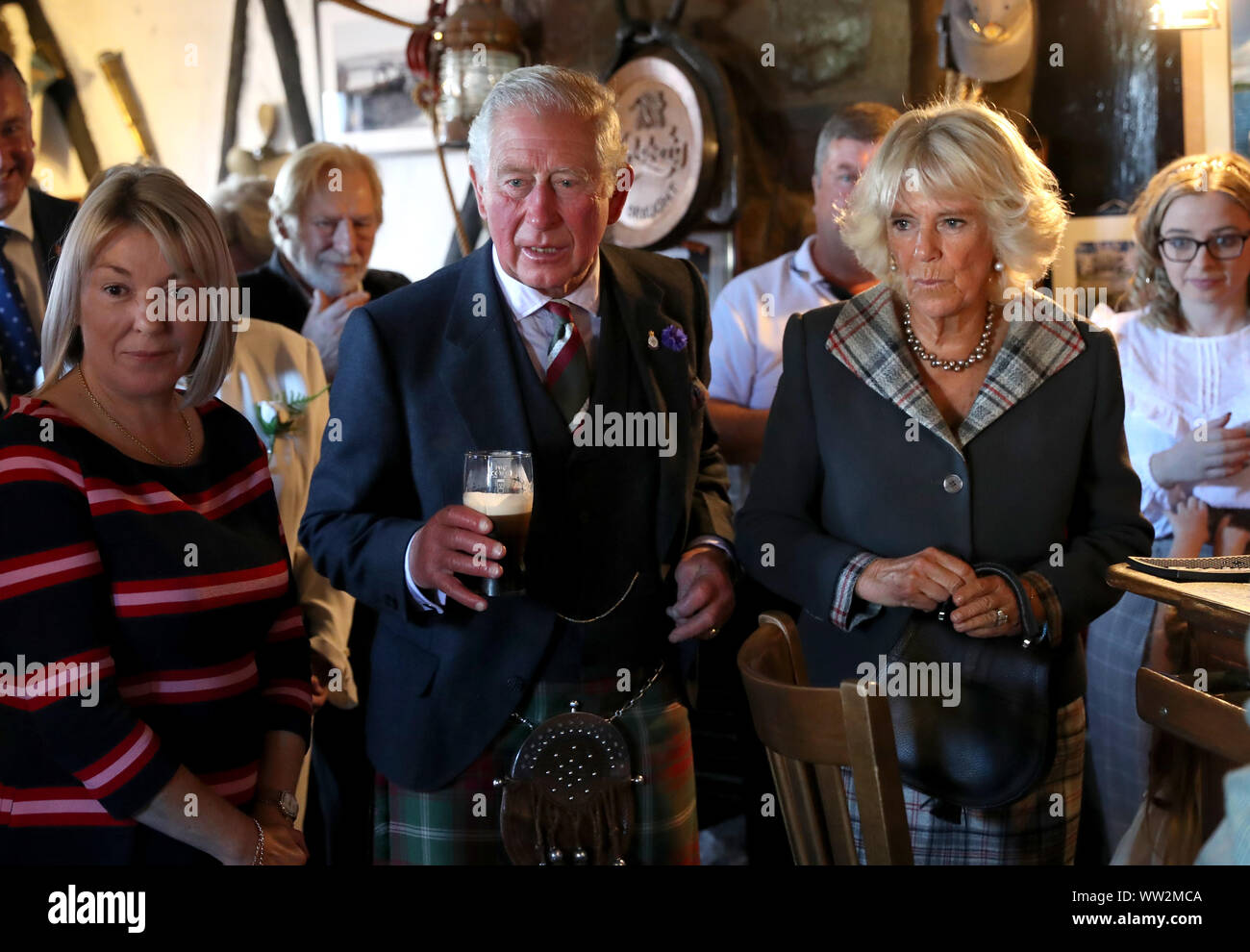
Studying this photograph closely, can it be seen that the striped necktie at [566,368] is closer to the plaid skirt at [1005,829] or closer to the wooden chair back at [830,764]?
the wooden chair back at [830,764]

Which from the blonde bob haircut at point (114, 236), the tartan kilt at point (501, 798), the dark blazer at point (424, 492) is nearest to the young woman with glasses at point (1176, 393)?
the tartan kilt at point (501, 798)

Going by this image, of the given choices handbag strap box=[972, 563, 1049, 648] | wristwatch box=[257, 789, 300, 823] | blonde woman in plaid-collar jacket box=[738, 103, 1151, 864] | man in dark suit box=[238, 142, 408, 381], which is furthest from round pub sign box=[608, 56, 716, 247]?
wristwatch box=[257, 789, 300, 823]

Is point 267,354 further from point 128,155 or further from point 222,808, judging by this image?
point 128,155

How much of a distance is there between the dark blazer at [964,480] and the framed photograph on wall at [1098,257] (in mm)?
2120

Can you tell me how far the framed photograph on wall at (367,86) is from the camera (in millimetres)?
5848

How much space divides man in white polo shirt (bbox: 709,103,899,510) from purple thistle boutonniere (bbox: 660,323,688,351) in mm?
1253

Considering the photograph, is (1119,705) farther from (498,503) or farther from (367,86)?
(367,86)

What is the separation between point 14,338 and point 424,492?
1554 millimetres

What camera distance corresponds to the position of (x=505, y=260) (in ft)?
6.66

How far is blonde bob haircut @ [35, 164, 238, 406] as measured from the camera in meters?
1.85

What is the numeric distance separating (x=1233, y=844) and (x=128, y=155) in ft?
21.0

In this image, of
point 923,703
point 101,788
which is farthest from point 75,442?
point 923,703

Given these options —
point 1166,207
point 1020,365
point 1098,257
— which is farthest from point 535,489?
point 1098,257

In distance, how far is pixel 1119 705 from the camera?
126 inches
